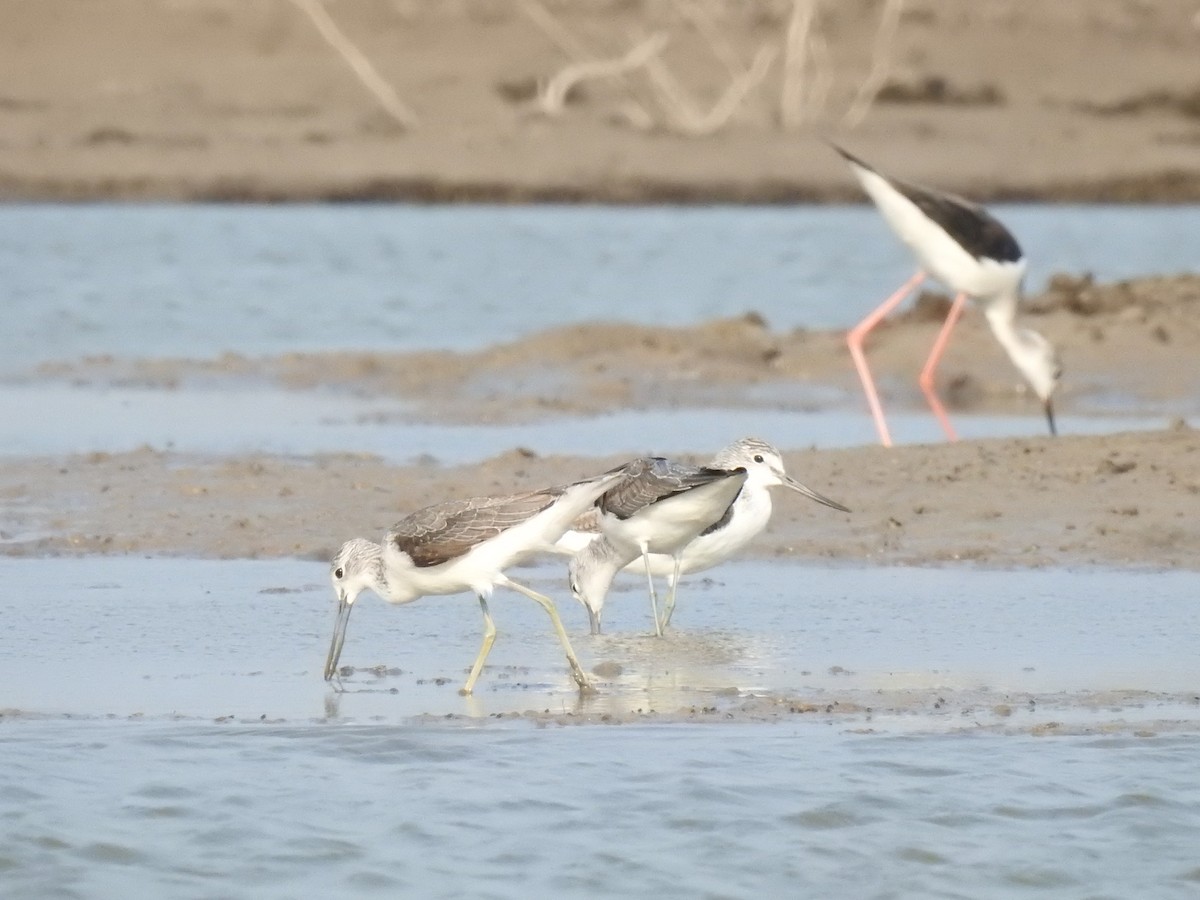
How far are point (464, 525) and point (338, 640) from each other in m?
0.59

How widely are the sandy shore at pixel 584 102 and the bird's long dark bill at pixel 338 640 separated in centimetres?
2437

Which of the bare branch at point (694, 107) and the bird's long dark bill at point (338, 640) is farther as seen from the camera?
the bare branch at point (694, 107)

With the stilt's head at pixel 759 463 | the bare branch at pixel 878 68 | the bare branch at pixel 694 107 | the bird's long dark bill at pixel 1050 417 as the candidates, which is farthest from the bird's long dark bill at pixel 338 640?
the bare branch at pixel 878 68

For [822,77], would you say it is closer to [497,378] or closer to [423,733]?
[497,378]

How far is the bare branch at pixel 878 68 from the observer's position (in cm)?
3550

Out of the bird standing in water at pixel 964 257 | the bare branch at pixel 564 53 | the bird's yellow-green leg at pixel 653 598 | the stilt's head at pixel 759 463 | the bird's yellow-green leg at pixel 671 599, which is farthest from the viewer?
the bare branch at pixel 564 53

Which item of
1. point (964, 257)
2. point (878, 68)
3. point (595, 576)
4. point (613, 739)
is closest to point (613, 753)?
point (613, 739)

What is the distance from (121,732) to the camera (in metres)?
7.02

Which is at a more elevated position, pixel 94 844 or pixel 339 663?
pixel 339 663

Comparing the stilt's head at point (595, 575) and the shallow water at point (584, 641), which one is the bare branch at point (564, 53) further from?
the stilt's head at point (595, 575)

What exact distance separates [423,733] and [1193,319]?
1126cm

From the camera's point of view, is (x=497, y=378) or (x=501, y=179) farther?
(x=501, y=179)

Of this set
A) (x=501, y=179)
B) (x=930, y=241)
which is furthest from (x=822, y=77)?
(x=930, y=241)

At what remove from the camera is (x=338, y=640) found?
25.6ft
